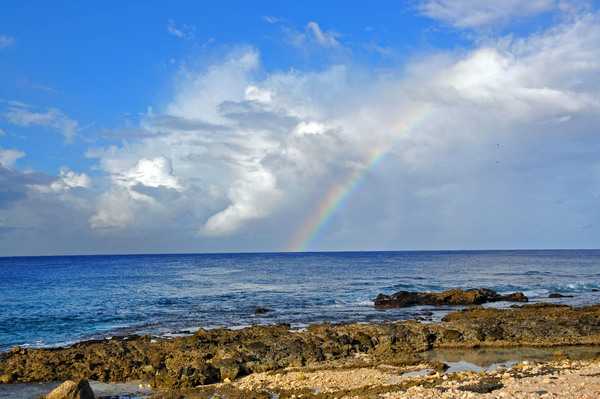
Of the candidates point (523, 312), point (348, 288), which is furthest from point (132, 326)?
point (348, 288)

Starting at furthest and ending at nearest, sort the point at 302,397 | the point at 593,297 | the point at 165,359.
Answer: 1. the point at 593,297
2. the point at 165,359
3. the point at 302,397

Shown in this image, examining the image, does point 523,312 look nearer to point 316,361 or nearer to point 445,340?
point 445,340

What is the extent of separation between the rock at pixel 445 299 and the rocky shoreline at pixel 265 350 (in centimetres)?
1980

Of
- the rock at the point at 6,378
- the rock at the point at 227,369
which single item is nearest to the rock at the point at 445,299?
the rock at the point at 227,369

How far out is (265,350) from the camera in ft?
89.8

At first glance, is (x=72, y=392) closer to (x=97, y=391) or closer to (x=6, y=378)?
(x=97, y=391)

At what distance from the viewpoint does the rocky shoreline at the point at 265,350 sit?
2494 cm

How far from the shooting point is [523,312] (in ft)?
136

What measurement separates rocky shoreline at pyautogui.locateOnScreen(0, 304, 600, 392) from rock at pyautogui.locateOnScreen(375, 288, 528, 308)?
1980cm

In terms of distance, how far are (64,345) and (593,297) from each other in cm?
5596

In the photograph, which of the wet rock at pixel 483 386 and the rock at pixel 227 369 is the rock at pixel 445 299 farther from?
the wet rock at pixel 483 386

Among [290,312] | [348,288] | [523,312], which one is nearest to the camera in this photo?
[523,312]

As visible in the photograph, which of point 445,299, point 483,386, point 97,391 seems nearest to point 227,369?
point 97,391

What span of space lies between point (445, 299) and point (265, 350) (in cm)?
3317
